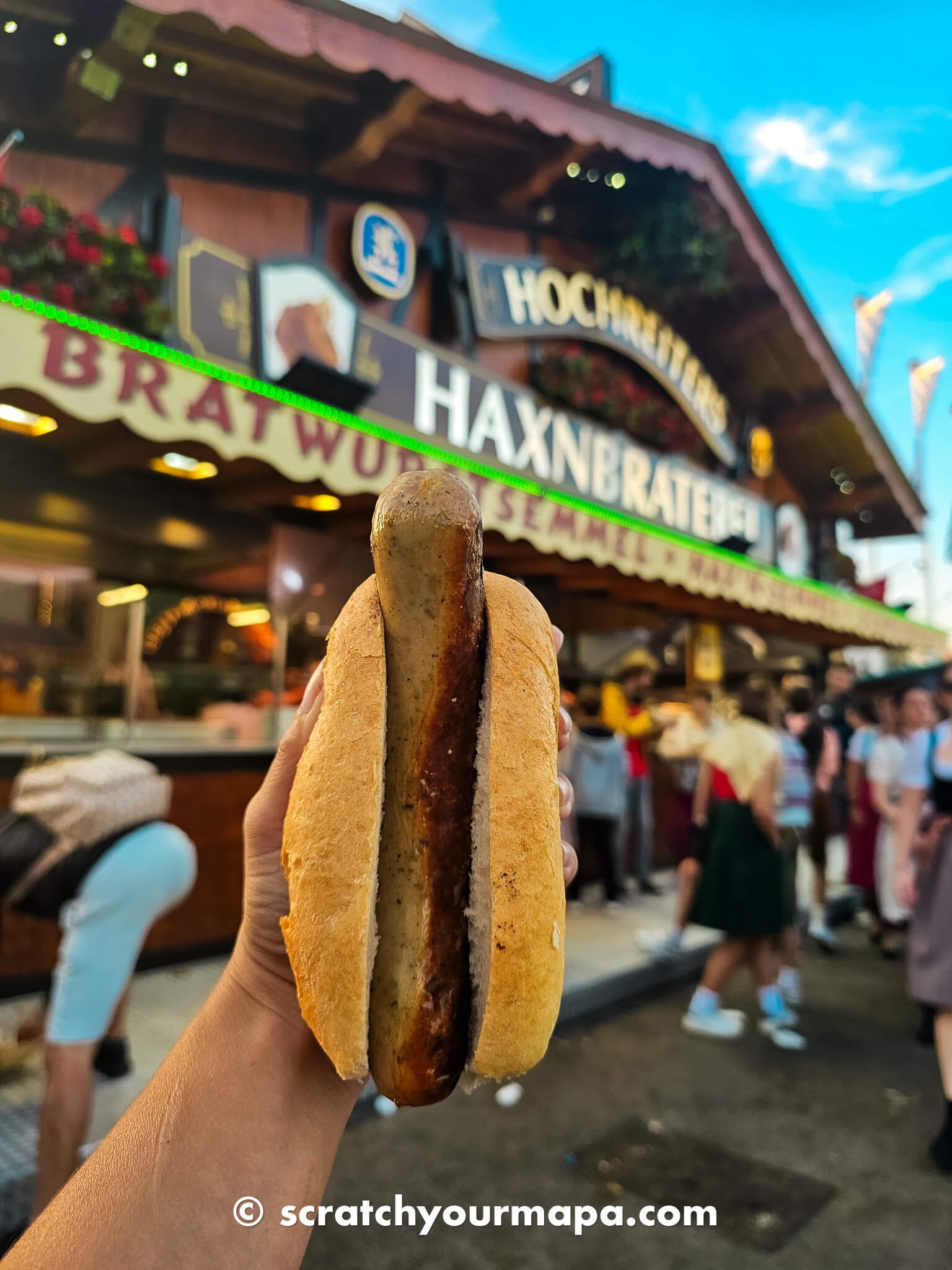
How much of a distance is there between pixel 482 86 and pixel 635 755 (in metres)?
6.54

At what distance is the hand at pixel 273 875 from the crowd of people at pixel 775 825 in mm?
3297

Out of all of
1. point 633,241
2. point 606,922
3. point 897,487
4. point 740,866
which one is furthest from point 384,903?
point 897,487

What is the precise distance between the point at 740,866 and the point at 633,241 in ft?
24.9

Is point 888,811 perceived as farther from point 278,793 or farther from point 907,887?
point 278,793

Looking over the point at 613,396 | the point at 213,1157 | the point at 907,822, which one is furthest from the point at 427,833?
the point at 613,396

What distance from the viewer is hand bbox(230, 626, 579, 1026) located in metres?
1.34

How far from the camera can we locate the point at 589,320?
30.3 feet

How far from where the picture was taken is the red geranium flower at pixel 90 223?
484 cm

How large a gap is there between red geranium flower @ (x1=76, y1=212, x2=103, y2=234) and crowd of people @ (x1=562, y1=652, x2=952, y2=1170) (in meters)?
5.15

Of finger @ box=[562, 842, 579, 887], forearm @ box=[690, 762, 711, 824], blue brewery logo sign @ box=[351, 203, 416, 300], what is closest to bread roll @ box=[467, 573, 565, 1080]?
finger @ box=[562, 842, 579, 887]

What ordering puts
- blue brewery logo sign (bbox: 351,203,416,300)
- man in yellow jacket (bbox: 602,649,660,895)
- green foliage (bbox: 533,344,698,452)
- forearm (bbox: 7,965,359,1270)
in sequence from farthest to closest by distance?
green foliage (bbox: 533,344,698,452) → man in yellow jacket (bbox: 602,649,660,895) → blue brewery logo sign (bbox: 351,203,416,300) → forearm (bbox: 7,965,359,1270)

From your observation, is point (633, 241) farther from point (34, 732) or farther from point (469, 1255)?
point (469, 1255)

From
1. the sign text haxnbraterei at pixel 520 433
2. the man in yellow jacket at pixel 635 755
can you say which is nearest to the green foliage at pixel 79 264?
the sign text haxnbraterei at pixel 520 433

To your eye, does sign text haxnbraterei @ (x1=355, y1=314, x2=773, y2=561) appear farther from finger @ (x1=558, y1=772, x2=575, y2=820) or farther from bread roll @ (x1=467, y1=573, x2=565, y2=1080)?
bread roll @ (x1=467, y1=573, x2=565, y2=1080)
